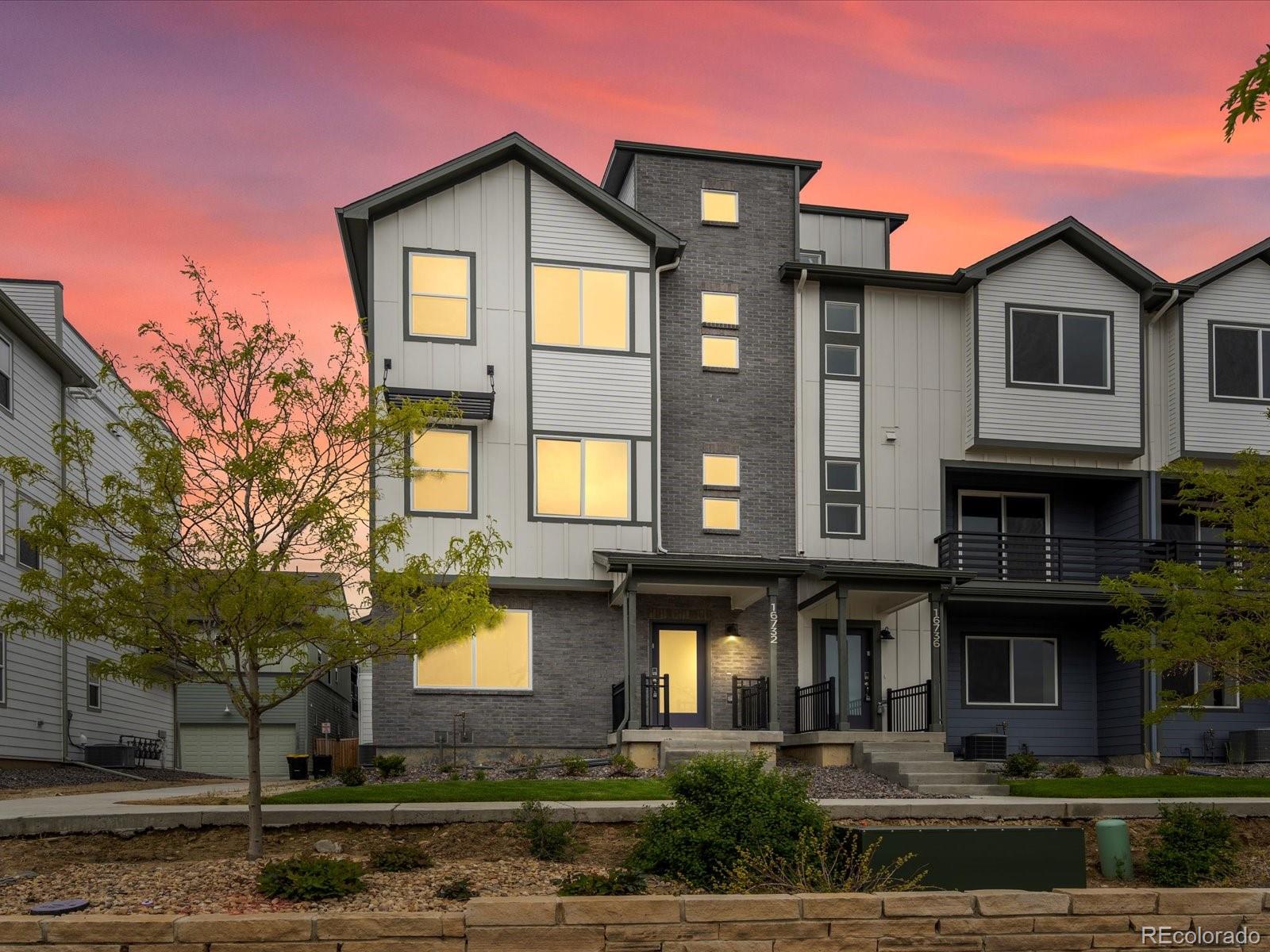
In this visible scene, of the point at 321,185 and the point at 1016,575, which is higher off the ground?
the point at 321,185

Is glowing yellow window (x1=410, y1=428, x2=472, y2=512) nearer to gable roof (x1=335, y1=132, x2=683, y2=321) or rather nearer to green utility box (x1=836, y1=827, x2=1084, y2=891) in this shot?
gable roof (x1=335, y1=132, x2=683, y2=321)

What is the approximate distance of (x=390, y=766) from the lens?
19.4 meters

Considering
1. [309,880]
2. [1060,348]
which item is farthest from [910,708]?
[309,880]

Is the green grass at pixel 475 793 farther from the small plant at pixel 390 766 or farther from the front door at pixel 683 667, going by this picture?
the front door at pixel 683 667

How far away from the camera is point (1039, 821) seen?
582 inches

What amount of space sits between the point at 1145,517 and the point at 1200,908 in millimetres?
17754

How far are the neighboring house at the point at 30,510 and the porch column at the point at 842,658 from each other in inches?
540

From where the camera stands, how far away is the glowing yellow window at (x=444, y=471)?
22516 mm

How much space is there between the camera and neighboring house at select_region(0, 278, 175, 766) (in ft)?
79.7

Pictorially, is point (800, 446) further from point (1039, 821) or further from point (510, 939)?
point (510, 939)

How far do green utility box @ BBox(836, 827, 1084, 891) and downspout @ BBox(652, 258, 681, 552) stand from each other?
1262 cm

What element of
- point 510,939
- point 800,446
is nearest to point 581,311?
point 800,446

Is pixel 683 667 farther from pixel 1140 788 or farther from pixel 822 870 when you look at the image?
pixel 822 870

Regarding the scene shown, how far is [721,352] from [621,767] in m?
9.00
